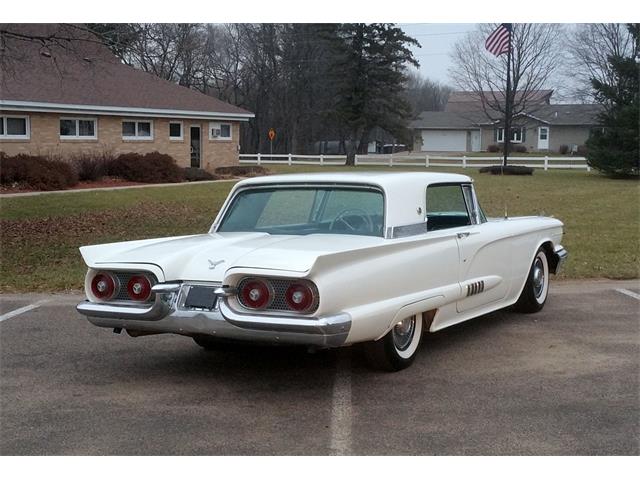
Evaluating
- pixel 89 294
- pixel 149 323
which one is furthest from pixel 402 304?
pixel 89 294

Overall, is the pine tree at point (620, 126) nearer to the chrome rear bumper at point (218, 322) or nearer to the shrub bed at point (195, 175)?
the shrub bed at point (195, 175)

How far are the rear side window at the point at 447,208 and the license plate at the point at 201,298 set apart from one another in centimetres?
232

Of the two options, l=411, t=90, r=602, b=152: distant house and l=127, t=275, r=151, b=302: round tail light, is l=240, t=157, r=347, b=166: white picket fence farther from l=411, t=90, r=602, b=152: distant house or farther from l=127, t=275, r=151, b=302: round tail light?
l=127, t=275, r=151, b=302: round tail light

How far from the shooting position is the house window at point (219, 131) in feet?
119

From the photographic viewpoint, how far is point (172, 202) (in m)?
21.0

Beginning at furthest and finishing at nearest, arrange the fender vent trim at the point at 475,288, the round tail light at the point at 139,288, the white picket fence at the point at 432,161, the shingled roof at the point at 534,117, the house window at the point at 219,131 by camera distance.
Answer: the shingled roof at the point at 534,117, the white picket fence at the point at 432,161, the house window at the point at 219,131, the fender vent trim at the point at 475,288, the round tail light at the point at 139,288

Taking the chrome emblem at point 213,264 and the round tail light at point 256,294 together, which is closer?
the round tail light at point 256,294

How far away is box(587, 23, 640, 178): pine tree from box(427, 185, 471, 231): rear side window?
30040 millimetres

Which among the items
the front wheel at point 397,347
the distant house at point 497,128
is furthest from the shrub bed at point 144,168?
the distant house at point 497,128

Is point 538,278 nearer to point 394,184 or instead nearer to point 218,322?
point 394,184

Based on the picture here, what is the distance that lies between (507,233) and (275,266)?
287 centimetres

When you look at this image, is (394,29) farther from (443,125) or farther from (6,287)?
(6,287)

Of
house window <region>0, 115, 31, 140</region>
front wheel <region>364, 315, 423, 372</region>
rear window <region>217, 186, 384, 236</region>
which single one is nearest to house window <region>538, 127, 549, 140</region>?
house window <region>0, 115, 31, 140</region>

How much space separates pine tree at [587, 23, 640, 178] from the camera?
34.3 meters
